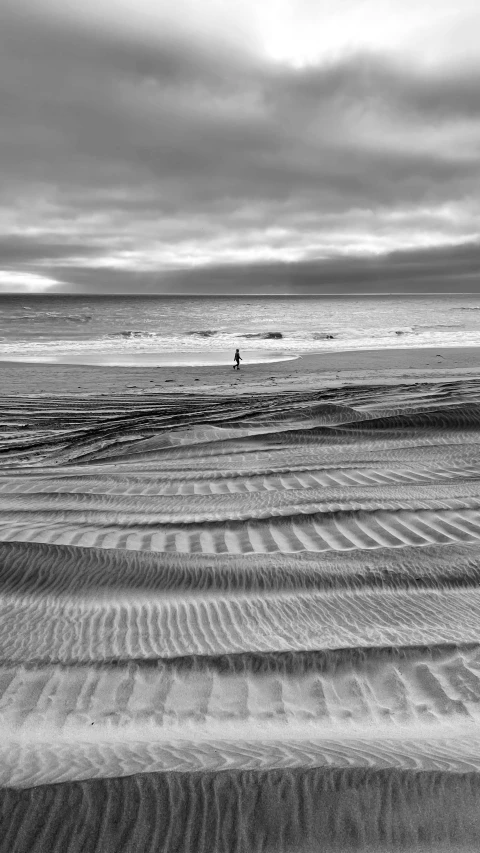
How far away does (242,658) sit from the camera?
8.88 ft

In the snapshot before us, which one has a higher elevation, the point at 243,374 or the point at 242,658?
the point at 242,658

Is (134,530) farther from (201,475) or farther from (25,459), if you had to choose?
(25,459)

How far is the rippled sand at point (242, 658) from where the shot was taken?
1.79 m

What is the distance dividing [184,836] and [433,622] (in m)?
1.66

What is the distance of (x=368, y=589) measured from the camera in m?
3.42

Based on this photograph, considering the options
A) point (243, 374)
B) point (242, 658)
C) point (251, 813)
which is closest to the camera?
point (251, 813)

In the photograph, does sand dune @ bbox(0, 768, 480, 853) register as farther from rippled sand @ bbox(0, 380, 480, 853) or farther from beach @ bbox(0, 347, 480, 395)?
beach @ bbox(0, 347, 480, 395)

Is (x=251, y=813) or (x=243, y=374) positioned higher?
(x=251, y=813)

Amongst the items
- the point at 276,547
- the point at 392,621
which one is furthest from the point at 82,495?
the point at 392,621

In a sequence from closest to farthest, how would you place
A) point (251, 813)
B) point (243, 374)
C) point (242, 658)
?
point (251, 813) → point (242, 658) → point (243, 374)

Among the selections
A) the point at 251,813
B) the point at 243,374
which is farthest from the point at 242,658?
the point at 243,374

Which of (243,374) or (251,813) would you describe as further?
(243,374)

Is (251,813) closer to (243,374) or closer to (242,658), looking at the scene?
(242,658)

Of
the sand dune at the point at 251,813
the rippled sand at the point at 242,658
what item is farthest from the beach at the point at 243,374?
the sand dune at the point at 251,813
